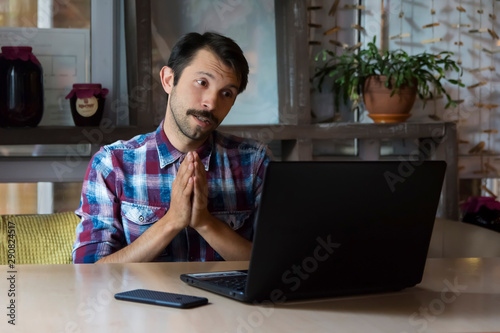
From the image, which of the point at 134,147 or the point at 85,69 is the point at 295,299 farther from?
the point at 85,69

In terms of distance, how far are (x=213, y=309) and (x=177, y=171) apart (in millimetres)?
879

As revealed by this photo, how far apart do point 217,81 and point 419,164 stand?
856mm

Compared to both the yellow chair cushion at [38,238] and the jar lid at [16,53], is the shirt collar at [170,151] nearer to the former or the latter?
the yellow chair cushion at [38,238]

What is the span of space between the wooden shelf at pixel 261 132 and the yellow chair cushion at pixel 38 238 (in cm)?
60

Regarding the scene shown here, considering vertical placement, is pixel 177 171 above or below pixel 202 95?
below

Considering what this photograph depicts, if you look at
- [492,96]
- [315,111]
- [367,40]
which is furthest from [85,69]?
[492,96]

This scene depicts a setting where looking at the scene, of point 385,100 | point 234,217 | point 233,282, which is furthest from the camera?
point 385,100

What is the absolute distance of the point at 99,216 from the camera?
188 cm

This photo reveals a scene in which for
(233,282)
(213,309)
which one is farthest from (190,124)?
(213,309)

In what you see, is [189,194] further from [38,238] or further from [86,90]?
[86,90]

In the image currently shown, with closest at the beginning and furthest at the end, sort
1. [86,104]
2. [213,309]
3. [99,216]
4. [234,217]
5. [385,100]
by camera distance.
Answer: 1. [213,309]
2. [99,216]
3. [234,217]
4. [86,104]
5. [385,100]

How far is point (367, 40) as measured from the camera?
3238 millimetres

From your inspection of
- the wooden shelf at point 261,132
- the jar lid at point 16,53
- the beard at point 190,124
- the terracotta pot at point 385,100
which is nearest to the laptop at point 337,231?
the beard at point 190,124

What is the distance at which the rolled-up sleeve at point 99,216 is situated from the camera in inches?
72.0
